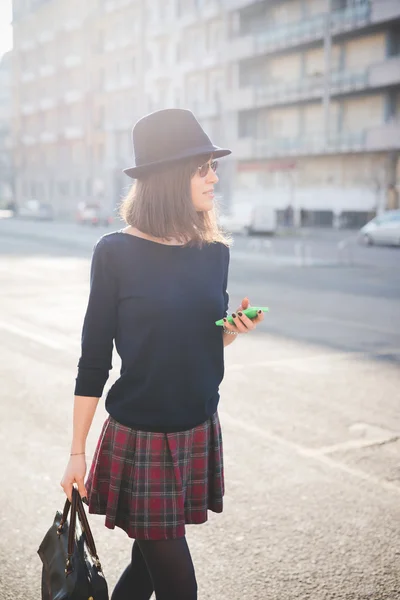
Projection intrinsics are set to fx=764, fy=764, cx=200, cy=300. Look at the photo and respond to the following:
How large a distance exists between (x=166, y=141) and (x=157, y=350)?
26.2 inches

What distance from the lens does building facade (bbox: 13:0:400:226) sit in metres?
42.9

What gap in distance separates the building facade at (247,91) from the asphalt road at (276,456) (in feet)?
90.2

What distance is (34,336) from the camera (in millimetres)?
9297

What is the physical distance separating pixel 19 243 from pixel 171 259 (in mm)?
26476

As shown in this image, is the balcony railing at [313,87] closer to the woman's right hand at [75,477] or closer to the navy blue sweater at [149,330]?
the navy blue sweater at [149,330]

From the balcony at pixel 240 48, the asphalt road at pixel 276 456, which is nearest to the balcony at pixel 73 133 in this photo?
the balcony at pixel 240 48

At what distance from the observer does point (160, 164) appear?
7.92 feet

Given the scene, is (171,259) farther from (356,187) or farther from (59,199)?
(59,199)

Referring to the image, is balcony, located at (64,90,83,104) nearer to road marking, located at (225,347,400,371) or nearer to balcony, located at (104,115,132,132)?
balcony, located at (104,115,132,132)

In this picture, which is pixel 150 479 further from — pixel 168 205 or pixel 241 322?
pixel 168 205

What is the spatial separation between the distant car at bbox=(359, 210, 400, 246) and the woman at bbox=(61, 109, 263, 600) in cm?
2644

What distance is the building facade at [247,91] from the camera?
4291 centimetres

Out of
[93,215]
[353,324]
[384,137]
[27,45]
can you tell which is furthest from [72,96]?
[353,324]

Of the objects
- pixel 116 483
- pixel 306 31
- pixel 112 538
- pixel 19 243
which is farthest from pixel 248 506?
pixel 306 31
